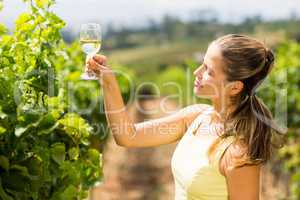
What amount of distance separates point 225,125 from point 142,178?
8.50 m

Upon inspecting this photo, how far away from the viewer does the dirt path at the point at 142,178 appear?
31.0 feet

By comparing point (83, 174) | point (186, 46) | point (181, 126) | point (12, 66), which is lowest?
point (186, 46)

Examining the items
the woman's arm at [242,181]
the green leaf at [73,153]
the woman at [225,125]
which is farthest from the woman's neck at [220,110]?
the green leaf at [73,153]

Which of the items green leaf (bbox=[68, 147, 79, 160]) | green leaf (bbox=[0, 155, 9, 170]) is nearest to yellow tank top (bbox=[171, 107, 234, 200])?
green leaf (bbox=[68, 147, 79, 160])

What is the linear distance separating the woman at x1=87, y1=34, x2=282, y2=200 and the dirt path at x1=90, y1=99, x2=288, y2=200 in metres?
4.64

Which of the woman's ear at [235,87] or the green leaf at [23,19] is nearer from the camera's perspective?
the green leaf at [23,19]

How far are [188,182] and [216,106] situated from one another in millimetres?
428

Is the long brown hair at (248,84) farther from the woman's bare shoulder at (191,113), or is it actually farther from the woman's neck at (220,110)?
the woman's bare shoulder at (191,113)

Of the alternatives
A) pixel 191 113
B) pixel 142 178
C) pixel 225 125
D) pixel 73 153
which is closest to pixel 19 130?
pixel 73 153

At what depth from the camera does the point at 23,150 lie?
2.33 m

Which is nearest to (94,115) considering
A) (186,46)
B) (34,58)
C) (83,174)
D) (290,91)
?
(290,91)

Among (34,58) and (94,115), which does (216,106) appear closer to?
(34,58)

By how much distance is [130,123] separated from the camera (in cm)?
306

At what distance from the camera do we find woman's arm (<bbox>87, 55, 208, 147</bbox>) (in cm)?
290
